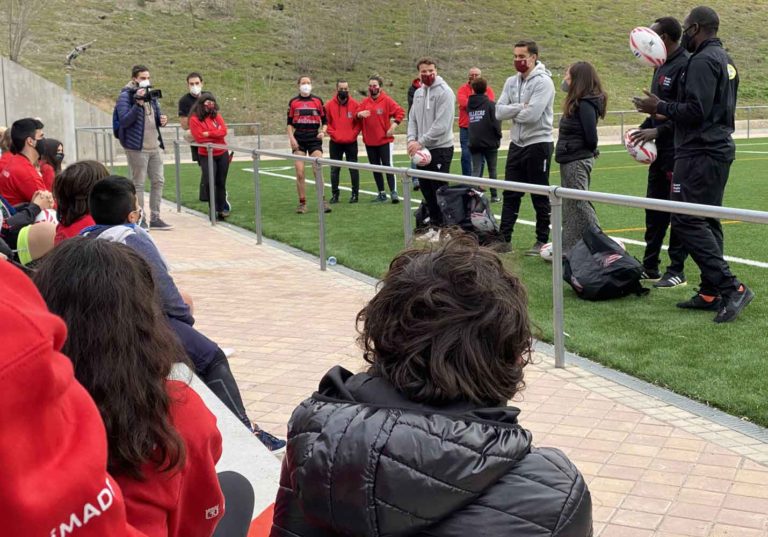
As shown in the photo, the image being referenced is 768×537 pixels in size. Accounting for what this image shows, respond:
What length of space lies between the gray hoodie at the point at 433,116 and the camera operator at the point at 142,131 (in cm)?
333

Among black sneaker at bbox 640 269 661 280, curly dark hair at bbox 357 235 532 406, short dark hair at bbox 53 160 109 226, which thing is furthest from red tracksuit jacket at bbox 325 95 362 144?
curly dark hair at bbox 357 235 532 406

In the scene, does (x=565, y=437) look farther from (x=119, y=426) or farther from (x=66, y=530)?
(x=66, y=530)

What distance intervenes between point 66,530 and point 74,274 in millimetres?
1277

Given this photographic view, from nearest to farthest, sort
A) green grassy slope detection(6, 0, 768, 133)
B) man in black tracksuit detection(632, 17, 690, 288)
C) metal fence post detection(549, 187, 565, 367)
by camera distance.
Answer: metal fence post detection(549, 187, 565, 367), man in black tracksuit detection(632, 17, 690, 288), green grassy slope detection(6, 0, 768, 133)

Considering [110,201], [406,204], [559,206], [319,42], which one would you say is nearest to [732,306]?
[559,206]

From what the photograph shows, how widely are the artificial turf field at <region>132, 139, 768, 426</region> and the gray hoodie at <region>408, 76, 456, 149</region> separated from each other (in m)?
0.96

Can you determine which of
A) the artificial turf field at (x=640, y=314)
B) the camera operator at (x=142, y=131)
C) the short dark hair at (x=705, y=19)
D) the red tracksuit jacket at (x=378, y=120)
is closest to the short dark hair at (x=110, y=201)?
the artificial turf field at (x=640, y=314)

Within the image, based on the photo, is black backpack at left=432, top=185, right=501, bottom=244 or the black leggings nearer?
the black leggings

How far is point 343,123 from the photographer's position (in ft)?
50.7

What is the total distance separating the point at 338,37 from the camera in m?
44.6

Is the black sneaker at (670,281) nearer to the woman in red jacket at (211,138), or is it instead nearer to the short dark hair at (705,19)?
the short dark hair at (705,19)

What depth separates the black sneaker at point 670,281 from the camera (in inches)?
303

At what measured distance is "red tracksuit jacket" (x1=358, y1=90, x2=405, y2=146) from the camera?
15.2m

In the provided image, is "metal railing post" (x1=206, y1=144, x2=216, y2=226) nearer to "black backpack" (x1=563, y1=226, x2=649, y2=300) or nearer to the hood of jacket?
"black backpack" (x1=563, y1=226, x2=649, y2=300)
